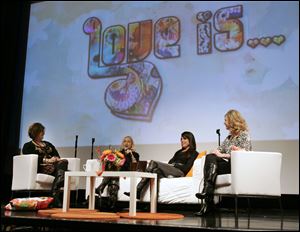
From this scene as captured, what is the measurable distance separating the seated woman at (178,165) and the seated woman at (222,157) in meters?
0.67

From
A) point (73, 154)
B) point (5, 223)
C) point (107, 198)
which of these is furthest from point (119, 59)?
point (5, 223)

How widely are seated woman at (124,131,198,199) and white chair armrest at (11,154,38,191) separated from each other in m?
1.01

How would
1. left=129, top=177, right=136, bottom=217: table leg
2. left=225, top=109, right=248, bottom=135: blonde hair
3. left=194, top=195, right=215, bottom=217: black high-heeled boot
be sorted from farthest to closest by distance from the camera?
1. left=225, top=109, right=248, bottom=135: blonde hair
2. left=194, top=195, right=215, bottom=217: black high-heeled boot
3. left=129, top=177, right=136, bottom=217: table leg

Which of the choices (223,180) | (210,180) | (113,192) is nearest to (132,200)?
(210,180)

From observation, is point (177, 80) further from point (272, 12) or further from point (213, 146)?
point (272, 12)

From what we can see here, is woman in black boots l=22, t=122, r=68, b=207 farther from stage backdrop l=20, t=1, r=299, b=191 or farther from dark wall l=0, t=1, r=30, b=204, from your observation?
dark wall l=0, t=1, r=30, b=204

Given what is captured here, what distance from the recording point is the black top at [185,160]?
4.43m

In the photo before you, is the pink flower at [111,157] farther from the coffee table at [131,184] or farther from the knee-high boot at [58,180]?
the knee-high boot at [58,180]

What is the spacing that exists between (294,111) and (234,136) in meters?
1.01

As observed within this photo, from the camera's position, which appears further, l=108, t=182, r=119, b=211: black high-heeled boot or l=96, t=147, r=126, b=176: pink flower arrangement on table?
l=108, t=182, r=119, b=211: black high-heeled boot

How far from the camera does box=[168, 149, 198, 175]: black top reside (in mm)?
4430

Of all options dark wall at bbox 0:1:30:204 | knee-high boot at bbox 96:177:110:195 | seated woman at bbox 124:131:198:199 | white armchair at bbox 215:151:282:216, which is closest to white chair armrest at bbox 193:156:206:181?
seated woman at bbox 124:131:198:199

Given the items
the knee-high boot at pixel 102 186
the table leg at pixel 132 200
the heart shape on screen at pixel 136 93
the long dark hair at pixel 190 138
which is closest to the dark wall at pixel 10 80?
the heart shape on screen at pixel 136 93

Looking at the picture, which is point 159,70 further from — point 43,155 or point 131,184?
point 131,184
